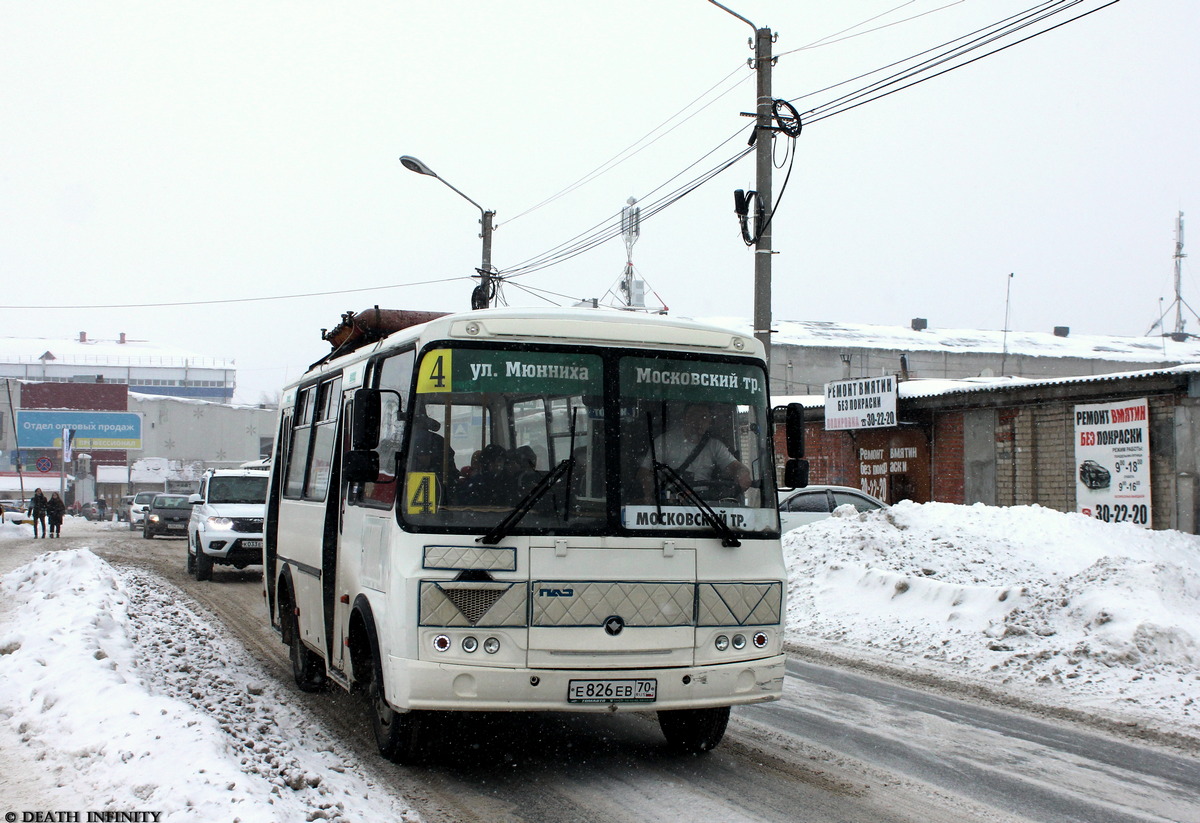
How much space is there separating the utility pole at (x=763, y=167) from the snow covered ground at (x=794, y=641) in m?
3.60

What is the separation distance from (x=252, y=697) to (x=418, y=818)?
134 inches

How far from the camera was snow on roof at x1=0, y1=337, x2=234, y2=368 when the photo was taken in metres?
118

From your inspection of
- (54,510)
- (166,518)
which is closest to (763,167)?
(166,518)

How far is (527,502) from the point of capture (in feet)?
19.9

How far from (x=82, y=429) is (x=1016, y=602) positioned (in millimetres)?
77118

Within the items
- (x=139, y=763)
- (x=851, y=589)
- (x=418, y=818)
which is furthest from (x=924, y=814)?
(x=851, y=589)

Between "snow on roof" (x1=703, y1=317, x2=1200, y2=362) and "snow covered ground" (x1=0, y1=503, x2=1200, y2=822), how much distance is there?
38428 mm

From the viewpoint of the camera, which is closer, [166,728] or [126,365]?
[166,728]

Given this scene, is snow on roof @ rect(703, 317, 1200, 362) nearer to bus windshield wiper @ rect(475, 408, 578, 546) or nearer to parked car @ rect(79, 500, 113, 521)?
parked car @ rect(79, 500, 113, 521)

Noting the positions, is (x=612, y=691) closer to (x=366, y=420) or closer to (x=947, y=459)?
(x=366, y=420)

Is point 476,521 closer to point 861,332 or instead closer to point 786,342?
point 786,342

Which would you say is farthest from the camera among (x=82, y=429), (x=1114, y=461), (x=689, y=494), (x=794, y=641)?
(x=82, y=429)

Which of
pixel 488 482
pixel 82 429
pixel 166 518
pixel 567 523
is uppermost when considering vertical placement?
pixel 82 429

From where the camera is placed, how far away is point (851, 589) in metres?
14.2
